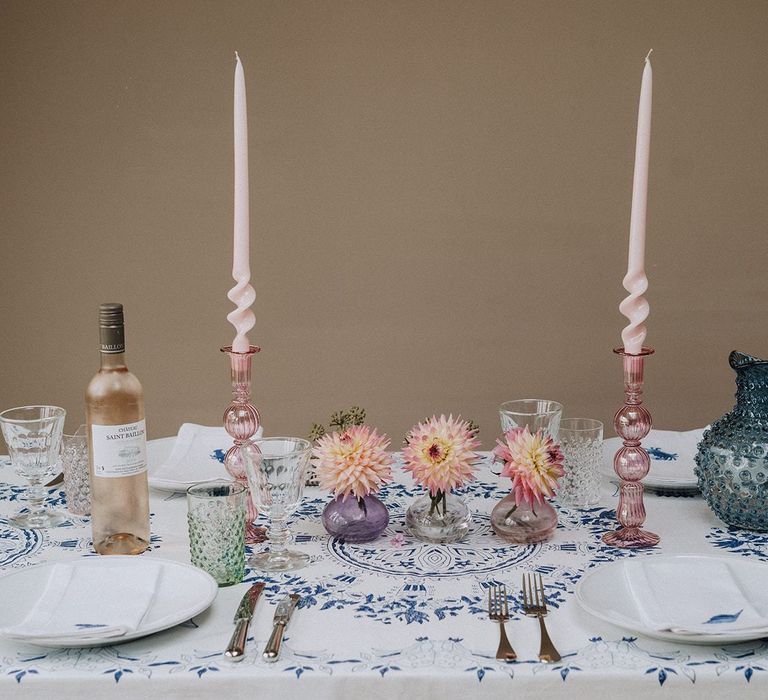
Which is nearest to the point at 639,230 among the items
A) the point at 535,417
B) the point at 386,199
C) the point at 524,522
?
the point at 535,417

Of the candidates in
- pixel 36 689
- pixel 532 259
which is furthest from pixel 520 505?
pixel 532 259

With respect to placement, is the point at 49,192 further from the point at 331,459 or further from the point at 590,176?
the point at 331,459

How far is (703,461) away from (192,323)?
7.60 ft

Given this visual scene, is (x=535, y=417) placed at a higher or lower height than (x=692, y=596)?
higher

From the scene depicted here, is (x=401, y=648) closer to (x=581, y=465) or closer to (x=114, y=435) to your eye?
(x=114, y=435)

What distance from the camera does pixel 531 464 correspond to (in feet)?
4.01

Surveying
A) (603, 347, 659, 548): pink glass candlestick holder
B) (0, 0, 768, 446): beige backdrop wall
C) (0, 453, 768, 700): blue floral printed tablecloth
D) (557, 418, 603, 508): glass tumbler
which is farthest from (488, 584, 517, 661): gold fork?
(0, 0, 768, 446): beige backdrop wall

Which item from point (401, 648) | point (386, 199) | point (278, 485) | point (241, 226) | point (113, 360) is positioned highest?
point (386, 199)

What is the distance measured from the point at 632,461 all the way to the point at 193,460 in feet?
2.47

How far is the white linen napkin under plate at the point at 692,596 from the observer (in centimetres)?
97

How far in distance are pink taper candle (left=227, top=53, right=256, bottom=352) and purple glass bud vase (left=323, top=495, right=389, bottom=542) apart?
0.25m

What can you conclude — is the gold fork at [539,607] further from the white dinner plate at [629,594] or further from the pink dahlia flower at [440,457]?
the pink dahlia flower at [440,457]

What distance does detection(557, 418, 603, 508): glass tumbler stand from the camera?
143cm

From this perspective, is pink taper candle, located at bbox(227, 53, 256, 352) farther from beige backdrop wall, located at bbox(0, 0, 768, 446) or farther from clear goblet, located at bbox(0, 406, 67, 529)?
beige backdrop wall, located at bbox(0, 0, 768, 446)
